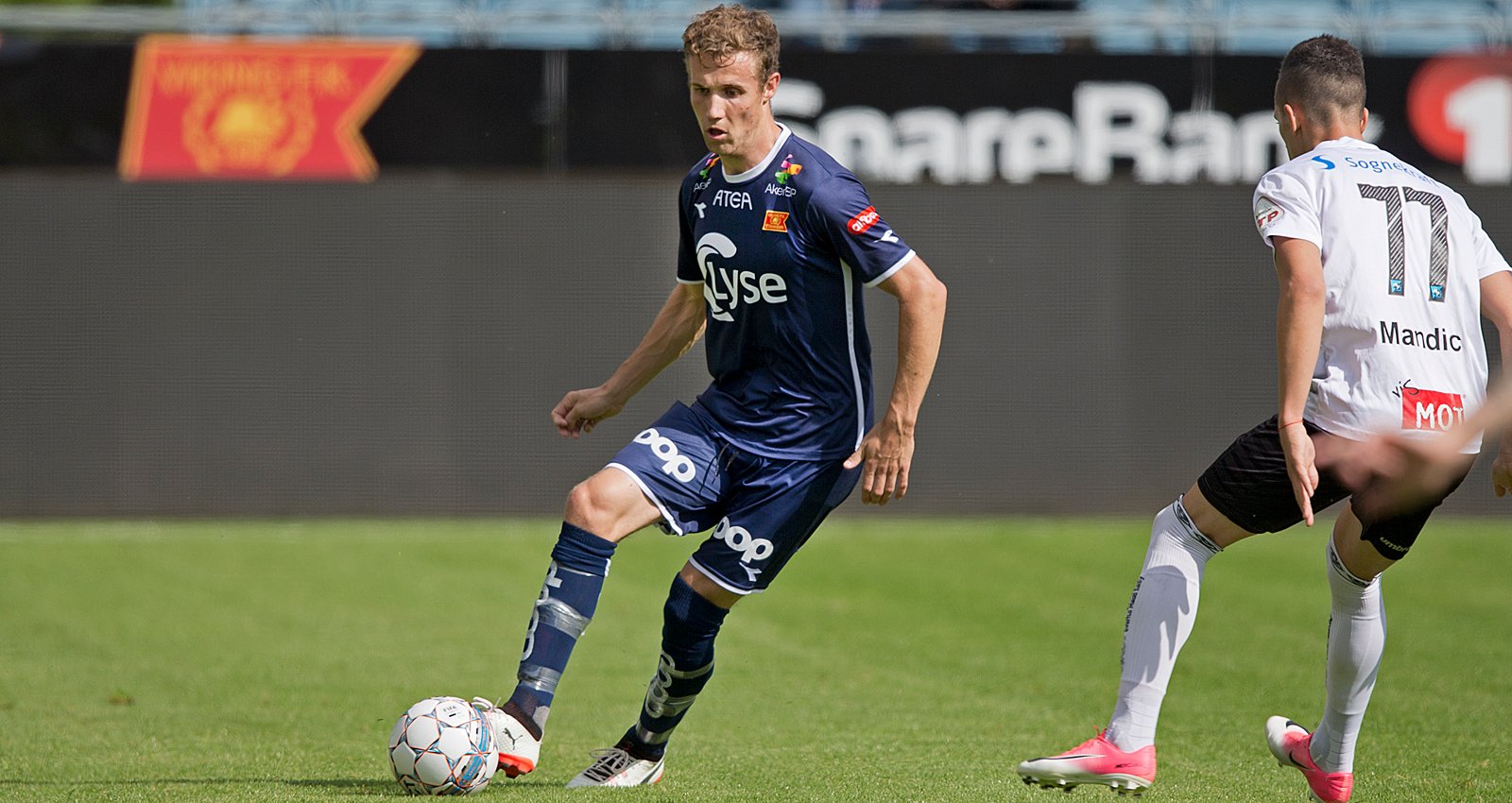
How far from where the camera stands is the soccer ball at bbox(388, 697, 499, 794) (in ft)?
15.0

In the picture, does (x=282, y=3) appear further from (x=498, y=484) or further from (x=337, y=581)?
(x=337, y=581)

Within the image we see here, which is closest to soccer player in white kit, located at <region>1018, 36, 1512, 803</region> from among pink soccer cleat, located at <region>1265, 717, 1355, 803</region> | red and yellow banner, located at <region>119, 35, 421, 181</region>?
pink soccer cleat, located at <region>1265, 717, 1355, 803</region>

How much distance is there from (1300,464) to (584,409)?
2230 mm

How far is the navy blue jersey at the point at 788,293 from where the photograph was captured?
4.70 meters

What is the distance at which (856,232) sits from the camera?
4613 millimetres

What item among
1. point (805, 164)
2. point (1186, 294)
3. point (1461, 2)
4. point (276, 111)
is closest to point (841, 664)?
point (805, 164)

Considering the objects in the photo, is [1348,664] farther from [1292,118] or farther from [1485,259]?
[1292,118]

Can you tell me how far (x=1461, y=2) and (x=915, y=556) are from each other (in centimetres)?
679

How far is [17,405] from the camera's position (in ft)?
41.3

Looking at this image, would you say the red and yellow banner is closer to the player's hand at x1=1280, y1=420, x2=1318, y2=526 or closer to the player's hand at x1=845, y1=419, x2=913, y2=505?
the player's hand at x1=845, y1=419, x2=913, y2=505

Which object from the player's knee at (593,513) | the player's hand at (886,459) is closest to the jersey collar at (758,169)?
the player's hand at (886,459)

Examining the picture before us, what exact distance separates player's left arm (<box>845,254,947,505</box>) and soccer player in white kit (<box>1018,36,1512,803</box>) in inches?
27.7

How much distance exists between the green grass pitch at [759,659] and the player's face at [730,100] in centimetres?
186

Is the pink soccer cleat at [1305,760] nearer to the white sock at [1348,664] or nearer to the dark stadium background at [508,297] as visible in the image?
the white sock at [1348,664]
